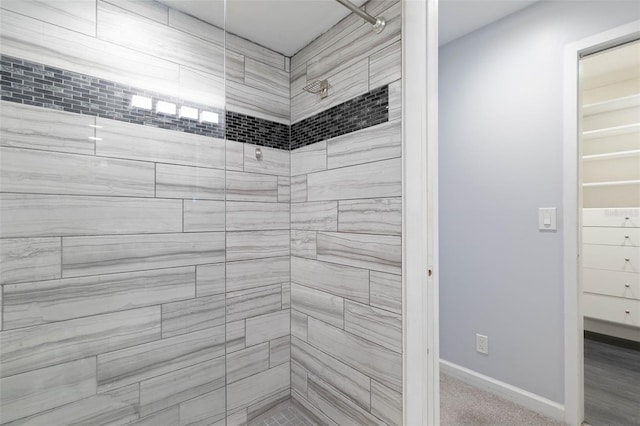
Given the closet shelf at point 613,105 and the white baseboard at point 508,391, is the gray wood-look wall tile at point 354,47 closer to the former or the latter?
the white baseboard at point 508,391

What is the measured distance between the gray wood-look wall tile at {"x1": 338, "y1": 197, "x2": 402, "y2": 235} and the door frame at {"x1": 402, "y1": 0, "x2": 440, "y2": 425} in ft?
0.21

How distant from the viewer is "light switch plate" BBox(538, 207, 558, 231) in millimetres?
1753

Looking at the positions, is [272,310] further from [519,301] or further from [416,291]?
[519,301]

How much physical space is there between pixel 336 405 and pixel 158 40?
6.41 feet

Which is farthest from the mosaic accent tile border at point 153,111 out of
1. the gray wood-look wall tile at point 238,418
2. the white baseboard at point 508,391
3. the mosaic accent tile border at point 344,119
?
the white baseboard at point 508,391

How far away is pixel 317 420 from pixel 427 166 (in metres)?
1.53

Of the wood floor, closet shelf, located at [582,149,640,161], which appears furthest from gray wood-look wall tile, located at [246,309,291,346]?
closet shelf, located at [582,149,640,161]

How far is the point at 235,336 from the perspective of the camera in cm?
172

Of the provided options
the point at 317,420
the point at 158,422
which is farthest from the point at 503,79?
the point at 158,422

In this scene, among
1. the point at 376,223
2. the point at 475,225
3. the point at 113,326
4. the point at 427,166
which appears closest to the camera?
the point at 113,326

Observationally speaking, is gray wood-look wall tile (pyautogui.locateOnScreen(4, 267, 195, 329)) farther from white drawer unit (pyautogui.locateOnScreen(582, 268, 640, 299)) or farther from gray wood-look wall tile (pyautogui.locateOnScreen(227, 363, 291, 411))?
white drawer unit (pyautogui.locateOnScreen(582, 268, 640, 299))

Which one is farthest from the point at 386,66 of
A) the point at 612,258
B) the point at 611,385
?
A: the point at 612,258

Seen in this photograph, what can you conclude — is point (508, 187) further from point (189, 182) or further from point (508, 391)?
point (189, 182)

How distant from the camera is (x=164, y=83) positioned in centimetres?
131
